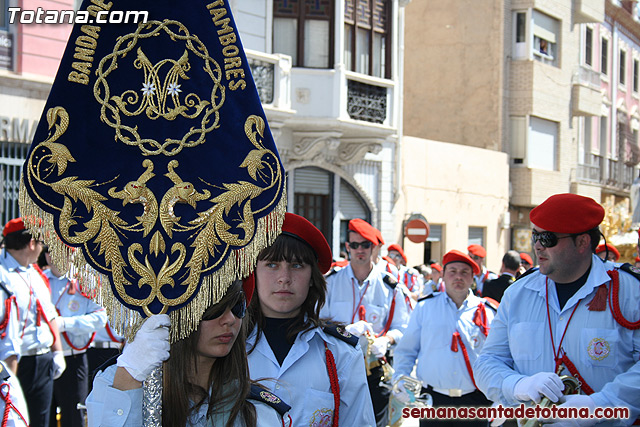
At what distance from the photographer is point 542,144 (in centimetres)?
2983

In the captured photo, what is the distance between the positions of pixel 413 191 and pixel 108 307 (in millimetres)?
20570

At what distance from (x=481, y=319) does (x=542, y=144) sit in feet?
76.9

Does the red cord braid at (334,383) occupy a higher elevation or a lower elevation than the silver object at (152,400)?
lower

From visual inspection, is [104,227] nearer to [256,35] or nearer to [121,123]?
[121,123]

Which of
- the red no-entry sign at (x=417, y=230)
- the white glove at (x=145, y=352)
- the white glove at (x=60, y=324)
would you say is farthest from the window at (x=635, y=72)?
the white glove at (x=145, y=352)

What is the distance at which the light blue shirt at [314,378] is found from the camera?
3895mm

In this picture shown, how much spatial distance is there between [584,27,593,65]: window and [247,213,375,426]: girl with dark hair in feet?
106

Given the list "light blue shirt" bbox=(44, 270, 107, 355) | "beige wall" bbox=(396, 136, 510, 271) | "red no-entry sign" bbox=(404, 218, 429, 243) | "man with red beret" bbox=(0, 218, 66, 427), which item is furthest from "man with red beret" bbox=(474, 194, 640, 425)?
"beige wall" bbox=(396, 136, 510, 271)

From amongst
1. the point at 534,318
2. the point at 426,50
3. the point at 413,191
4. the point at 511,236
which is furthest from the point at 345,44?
the point at 534,318

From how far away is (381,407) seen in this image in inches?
304

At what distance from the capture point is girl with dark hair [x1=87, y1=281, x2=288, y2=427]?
272 centimetres

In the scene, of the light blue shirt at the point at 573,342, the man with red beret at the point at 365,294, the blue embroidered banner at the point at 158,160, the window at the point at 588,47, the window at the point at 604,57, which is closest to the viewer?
the blue embroidered banner at the point at 158,160

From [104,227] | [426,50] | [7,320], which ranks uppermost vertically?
[426,50]

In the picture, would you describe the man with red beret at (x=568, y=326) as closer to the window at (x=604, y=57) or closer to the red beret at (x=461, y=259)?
the red beret at (x=461, y=259)
